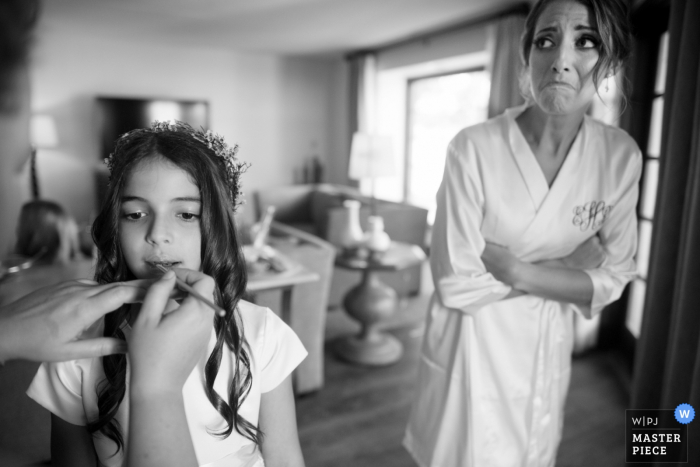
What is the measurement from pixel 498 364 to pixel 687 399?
0.77 meters

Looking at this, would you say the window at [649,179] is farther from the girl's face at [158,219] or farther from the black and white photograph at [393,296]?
the girl's face at [158,219]

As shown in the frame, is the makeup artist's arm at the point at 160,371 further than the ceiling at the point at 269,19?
No

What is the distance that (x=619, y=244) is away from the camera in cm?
103

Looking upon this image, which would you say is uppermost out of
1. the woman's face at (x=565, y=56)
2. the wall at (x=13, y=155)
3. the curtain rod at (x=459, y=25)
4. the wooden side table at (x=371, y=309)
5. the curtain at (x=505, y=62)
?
the curtain rod at (x=459, y=25)


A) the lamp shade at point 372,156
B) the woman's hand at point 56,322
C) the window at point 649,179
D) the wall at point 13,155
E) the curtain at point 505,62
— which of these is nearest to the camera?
the wall at point 13,155

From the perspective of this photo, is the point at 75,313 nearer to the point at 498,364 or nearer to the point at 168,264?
the point at 168,264

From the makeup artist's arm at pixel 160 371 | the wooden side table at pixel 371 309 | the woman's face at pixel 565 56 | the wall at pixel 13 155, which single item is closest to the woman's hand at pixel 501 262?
the woman's face at pixel 565 56

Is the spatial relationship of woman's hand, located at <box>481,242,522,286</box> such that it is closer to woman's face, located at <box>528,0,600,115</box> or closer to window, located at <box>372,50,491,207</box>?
woman's face, located at <box>528,0,600,115</box>

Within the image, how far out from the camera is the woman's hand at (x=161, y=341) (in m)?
0.52

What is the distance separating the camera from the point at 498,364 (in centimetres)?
103

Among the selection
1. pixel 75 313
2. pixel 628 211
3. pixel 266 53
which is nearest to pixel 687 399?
pixel 628 211

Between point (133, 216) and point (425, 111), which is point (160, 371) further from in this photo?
point (425, 111)
